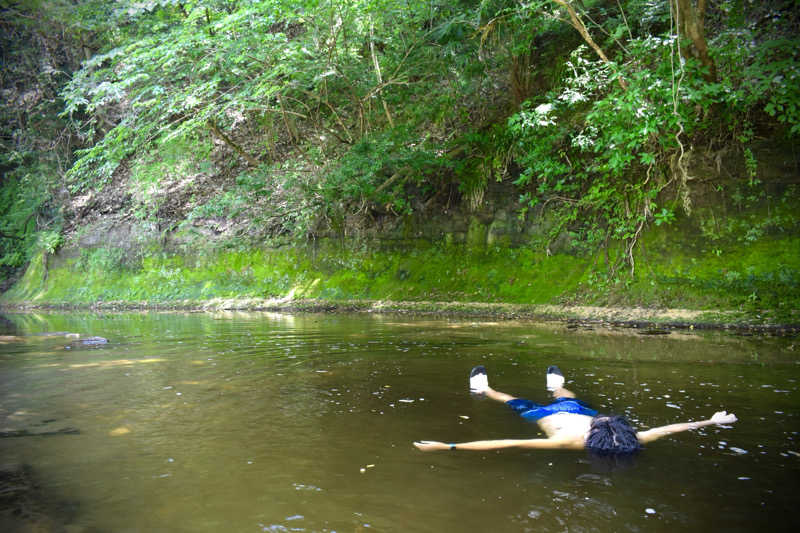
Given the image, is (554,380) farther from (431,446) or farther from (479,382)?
(431,446)

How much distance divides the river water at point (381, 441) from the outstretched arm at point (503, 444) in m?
0.07

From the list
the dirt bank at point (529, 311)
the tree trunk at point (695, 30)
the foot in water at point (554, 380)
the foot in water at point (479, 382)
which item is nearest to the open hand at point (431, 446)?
the foot in water at point (479, 382)

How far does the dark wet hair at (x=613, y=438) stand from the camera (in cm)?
360

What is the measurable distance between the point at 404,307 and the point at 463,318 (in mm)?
1983

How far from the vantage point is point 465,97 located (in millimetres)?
14125

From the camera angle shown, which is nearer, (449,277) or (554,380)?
(554,380)

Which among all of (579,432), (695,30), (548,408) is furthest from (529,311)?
(579,432)

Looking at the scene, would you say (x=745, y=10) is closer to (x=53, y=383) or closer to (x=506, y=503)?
(x=506, y=503)

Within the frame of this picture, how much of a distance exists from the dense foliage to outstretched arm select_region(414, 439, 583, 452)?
646 centimetres

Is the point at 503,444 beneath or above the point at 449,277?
beneath

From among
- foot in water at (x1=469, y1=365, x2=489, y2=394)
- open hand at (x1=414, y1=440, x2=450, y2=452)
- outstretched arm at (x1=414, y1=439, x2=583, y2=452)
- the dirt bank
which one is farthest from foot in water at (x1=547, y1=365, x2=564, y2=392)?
the dirt bank

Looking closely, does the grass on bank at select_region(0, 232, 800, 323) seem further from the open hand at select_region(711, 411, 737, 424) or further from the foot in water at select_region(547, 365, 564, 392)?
the open hand at select_region(711, 411, 737, 424)

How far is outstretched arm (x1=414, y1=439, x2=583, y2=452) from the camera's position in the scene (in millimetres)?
3672

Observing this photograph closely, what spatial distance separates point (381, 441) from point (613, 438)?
1594 mm
